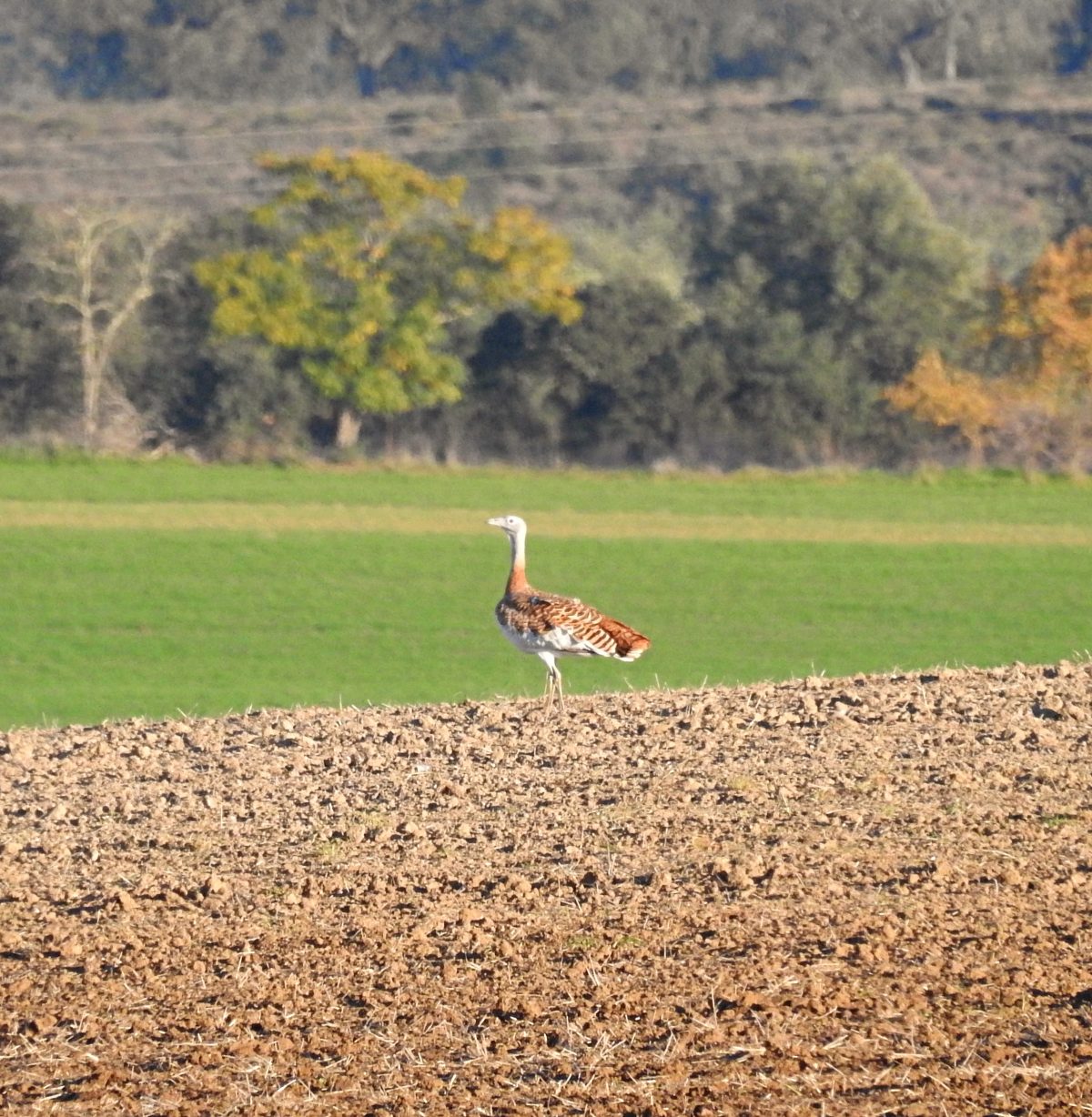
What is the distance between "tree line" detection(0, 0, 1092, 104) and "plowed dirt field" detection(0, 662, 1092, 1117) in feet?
426

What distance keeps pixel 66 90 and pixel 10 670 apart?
130 metres

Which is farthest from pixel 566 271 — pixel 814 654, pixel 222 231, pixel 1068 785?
pixel 1068 785

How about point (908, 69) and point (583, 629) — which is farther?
point (908, 69)

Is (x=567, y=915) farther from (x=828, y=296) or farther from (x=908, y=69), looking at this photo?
(x=908, y=69)

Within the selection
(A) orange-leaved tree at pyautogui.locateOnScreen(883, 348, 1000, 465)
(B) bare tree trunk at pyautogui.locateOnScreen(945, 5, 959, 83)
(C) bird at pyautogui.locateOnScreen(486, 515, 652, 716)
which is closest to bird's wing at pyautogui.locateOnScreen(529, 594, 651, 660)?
(C) bird at pyautogui.locateOnScreen(486, 515, 652, 716)

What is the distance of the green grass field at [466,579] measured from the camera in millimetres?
22438

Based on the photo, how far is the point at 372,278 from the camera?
65188mm

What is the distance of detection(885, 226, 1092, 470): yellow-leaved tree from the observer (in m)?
58.8

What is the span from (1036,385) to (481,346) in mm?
15515

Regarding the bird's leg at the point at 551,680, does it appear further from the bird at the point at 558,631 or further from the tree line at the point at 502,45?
the tree line at the point at 502,45

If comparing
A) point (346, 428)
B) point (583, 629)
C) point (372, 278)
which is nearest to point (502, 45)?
point (372, 278)

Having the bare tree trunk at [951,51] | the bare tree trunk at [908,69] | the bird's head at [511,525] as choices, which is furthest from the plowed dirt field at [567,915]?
the bare tree trunk at [951,51]

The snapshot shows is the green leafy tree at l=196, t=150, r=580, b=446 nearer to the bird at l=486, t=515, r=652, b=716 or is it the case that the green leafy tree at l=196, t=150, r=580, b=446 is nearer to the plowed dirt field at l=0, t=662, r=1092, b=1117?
the bird at l=486, t=515, r=652, b=716

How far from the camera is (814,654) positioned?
24.0m
